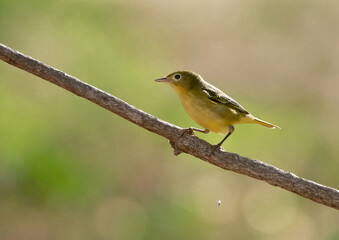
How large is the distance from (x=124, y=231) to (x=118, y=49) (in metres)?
4.35

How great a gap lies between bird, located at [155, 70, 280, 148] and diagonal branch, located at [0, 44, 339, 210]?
0.55 metres

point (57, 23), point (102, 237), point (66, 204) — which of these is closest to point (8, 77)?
point (57, 23)

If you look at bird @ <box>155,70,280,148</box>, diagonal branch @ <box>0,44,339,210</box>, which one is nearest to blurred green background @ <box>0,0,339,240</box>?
bird @ <box>155,70,280,148</box>

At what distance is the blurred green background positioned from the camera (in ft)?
38.4

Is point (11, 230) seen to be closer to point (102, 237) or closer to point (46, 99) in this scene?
point (102, 237)

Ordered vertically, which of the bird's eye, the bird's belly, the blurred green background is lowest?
the blurred green background

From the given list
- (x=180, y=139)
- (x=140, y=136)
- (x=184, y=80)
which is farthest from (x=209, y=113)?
(x=140, y=136)

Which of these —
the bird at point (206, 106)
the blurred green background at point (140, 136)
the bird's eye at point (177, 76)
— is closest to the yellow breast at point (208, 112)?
the bird at point (206, 106)

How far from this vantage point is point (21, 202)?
11805mm

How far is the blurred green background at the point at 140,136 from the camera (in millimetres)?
11703

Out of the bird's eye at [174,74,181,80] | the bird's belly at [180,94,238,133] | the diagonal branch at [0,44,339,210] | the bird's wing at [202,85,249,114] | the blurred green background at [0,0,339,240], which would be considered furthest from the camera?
the blurred green background at [0,0,339,240]

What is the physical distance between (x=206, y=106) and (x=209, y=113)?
82mm

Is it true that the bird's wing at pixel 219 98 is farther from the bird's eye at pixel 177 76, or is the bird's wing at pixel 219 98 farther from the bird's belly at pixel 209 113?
the bird's eye at pixel 177 76

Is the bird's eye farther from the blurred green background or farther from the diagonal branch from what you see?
the blurred green background
